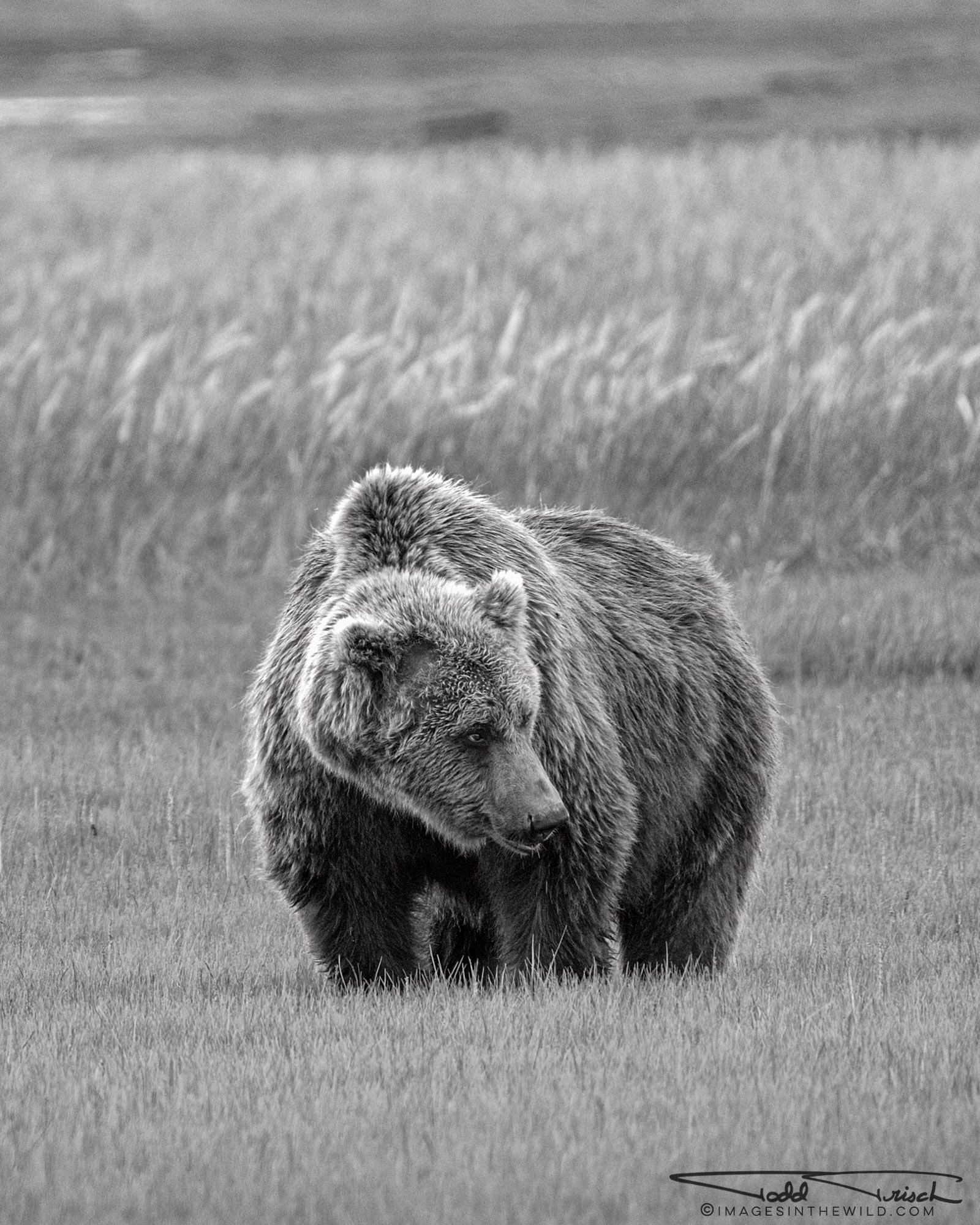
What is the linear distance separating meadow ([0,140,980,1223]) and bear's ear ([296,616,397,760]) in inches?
29.1

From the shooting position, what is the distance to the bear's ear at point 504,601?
18.0ft

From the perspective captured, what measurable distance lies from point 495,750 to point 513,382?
805 centimetres

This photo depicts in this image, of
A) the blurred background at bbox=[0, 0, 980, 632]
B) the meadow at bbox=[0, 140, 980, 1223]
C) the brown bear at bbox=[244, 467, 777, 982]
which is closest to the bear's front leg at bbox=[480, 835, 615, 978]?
the brown bear at bbox=[244, 467, 777, 982]

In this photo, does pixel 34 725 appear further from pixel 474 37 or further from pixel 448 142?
pixel 474 37

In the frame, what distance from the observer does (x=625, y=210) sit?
2184 cm

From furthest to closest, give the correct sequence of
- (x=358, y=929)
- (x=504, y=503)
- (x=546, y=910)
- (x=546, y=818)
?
(x=504, y=503), (x=358, y=929), (x=546, y=910), (x=546, y=818)

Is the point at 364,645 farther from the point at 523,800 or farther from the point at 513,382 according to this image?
the point at 513,382

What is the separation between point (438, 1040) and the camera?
4.99 meters

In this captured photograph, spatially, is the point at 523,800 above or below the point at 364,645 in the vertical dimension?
below

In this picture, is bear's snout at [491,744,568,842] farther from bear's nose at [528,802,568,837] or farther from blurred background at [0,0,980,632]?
blurred background at [0,0,980,632]

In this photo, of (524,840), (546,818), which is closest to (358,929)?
(524,840)

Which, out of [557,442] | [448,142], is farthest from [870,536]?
[448,142]

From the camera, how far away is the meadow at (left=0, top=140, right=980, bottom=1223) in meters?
4.32

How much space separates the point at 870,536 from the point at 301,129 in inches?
1461
